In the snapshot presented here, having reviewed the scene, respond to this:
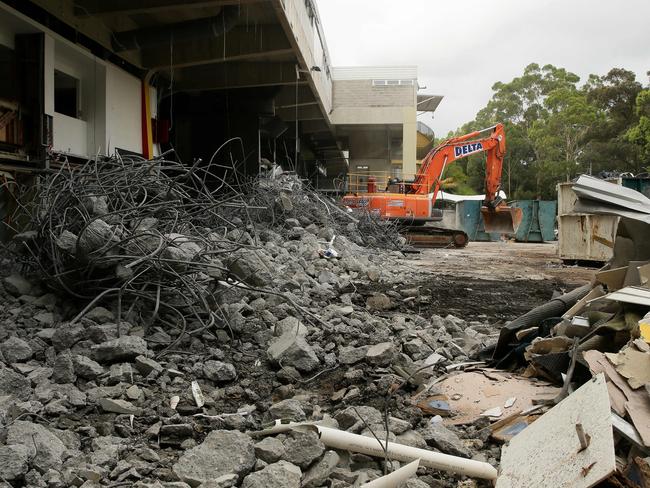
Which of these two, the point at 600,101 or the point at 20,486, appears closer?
the point at 20,486

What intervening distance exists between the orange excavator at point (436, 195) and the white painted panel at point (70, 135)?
8.56m

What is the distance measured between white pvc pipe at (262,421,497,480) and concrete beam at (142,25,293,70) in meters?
9.37

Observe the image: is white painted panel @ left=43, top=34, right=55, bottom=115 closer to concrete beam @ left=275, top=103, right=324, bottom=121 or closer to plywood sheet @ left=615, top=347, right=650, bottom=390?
plywood sheet @ left=615, top=347, right=650, bottom=390

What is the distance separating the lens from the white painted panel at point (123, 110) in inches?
381

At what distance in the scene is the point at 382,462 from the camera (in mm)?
2543

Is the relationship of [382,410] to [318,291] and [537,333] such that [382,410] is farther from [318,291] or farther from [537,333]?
[318,291]

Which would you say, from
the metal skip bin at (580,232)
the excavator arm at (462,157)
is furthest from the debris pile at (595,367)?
the excavator arm at (462,157)

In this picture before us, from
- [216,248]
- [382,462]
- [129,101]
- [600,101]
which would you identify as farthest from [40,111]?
[600,101]

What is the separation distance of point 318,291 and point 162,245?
7.83ft

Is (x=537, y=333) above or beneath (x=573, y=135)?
beneath

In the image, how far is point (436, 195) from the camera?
56.5 ft

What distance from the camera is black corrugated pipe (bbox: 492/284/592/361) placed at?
405 cm

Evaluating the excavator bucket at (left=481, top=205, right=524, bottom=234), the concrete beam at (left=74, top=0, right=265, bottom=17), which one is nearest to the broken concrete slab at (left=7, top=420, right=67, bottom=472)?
the concrete beam at (left=74, top=0, right=265, bottom=17)

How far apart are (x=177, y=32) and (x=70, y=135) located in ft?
8.64
